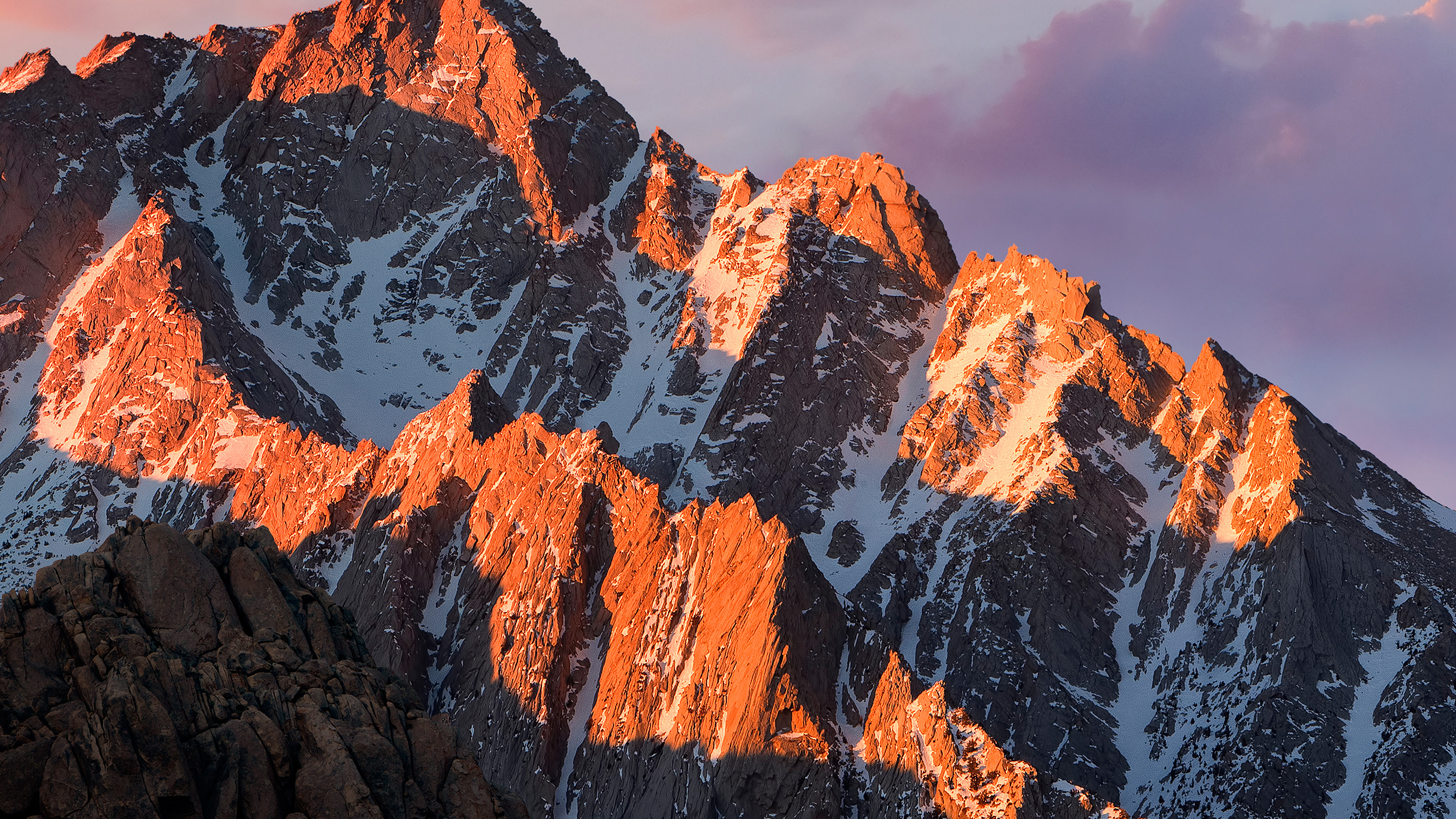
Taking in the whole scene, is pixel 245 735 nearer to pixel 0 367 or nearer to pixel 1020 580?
pixel 1020 580

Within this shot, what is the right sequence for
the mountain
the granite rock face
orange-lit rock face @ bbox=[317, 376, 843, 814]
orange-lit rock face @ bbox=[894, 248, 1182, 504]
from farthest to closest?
1. orange-lit rock face @ bbox=[894, 248, 1182, 504]
2. the mountain
3. orange-lit rock face @ bbox=[317, 376, 843, 814]
4. the granite rock face

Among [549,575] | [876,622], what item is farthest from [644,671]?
[876,622]

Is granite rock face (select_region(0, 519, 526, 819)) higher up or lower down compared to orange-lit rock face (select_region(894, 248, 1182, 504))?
lower down

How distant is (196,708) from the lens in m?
52.8

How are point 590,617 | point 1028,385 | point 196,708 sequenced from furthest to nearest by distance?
1. point 1028,385
2. point 590,617
3. point 196,708

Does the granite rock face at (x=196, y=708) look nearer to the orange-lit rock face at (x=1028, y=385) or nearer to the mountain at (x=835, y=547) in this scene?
the mountain at (x=835, y=547)

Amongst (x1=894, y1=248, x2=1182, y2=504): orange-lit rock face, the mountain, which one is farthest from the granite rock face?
(x1=894, y1=248, x2=1182, y2=504): orange-lit rock face

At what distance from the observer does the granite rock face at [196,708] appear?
49.0 metres

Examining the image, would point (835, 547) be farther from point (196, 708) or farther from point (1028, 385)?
point (196, 708)

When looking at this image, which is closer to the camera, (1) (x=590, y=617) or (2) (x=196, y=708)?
(2) (x=196, y=708)

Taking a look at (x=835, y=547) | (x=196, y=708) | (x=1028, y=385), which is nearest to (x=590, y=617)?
(x=835, y=547)

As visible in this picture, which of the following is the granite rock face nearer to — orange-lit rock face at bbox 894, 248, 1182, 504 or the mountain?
the mountain

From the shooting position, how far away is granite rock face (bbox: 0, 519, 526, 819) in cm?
4897

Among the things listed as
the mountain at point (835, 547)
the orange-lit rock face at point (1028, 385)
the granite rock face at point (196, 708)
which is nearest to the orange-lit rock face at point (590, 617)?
the mountain at point (835, 547)
